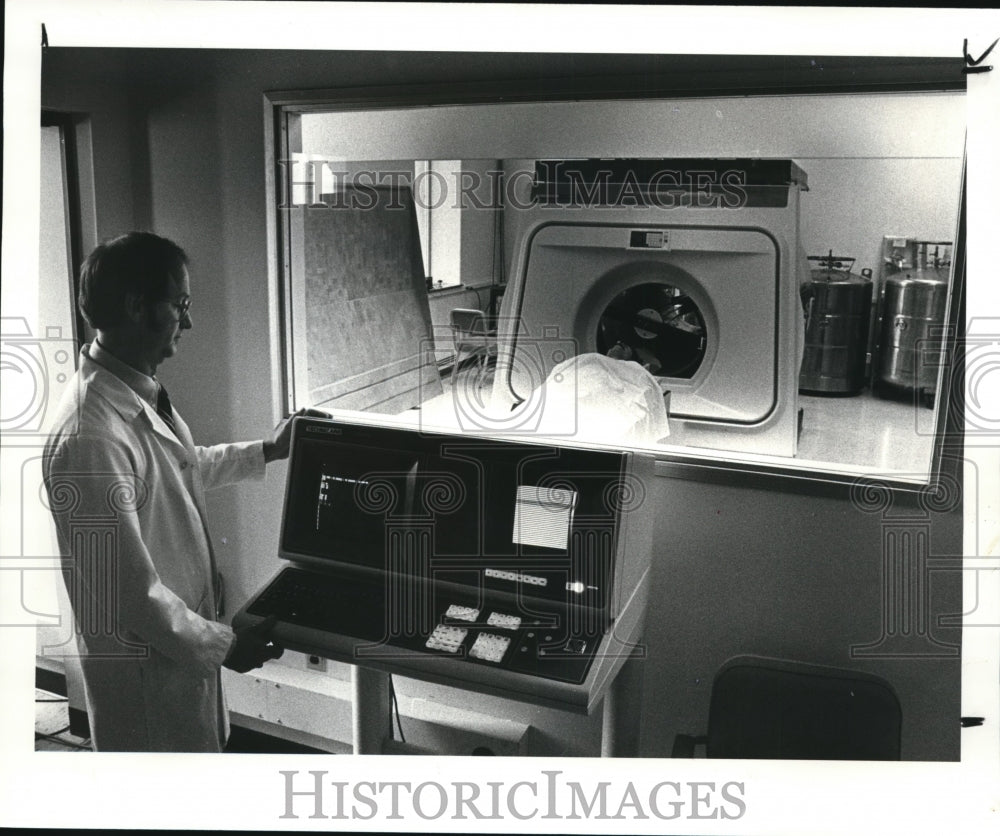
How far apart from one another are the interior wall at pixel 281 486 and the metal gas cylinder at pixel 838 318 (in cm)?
30

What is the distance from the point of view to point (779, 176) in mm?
2074

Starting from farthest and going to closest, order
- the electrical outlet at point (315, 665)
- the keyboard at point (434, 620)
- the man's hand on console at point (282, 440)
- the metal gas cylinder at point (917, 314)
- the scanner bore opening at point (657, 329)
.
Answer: the electrical outlet at point (315, 665)
the man's hand on console at point (282, 440)
the scanner bore opening at point (657, 329)
the metal gas cylinder at point (917, 314)
the keyboard at point (434, 620)

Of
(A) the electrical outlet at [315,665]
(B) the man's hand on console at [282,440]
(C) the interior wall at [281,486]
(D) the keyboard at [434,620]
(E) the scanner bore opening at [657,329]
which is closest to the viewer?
(D) the keyboard at [434,620]

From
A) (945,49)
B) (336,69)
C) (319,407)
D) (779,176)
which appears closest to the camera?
(945,49)

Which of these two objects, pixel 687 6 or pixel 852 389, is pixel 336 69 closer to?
pixel 687 6

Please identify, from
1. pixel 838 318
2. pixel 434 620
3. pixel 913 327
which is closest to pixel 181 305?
pixel 434 620

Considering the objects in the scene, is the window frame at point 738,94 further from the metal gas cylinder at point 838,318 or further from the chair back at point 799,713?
the chair back at point 799,713

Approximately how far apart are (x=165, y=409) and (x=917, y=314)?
1916 millimetres

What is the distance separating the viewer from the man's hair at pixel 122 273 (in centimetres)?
217

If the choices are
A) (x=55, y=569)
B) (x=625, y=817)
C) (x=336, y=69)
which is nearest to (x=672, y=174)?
(x=336, y=69)

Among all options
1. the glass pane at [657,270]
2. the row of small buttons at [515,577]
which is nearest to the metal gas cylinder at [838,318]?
the glass pane at [657,270]

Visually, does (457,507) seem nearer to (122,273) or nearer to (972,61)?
(122,273)

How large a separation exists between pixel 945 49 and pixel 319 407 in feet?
6.05

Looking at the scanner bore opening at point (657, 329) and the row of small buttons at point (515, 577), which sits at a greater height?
the scanner bore opening at point (657, 329)
